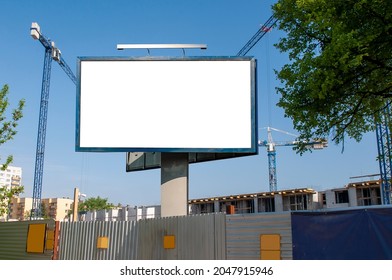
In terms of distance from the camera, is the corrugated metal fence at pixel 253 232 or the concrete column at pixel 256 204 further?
the concrete column at pixel 256 204

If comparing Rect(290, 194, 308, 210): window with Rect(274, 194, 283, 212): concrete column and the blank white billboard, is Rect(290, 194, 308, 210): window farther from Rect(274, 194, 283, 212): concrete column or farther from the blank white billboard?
the blank white billboard

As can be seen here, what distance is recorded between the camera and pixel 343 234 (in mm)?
10406

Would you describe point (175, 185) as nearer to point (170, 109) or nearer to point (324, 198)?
point (170, 109)

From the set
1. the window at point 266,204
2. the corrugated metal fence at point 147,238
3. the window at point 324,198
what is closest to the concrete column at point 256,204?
the window at point 266,204

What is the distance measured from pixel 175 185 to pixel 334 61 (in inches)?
373

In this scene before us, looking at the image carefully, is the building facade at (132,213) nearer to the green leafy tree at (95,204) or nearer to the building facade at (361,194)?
the building facade at (361,194)

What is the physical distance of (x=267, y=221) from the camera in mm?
12031

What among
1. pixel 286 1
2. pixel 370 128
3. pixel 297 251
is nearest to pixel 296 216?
pixel 297 251

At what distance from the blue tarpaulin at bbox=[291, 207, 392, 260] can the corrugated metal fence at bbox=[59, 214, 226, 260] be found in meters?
2.76

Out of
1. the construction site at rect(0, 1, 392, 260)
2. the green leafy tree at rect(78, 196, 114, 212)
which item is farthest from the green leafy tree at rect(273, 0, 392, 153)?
the green leafy tree at rect(78, 196, 114, 212)

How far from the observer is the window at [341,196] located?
249ft

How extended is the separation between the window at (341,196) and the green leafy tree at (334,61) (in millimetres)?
56991

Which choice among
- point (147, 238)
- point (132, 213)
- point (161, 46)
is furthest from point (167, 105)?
point (132, 213)

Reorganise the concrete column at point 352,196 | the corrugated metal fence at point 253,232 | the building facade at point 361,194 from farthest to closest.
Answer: the concrete column at point 352,196, the building facade at point 361,194, the corrugated metal fence at point 253,232
